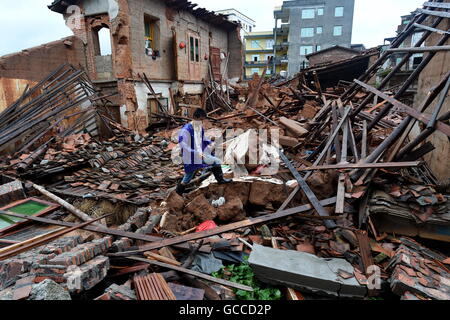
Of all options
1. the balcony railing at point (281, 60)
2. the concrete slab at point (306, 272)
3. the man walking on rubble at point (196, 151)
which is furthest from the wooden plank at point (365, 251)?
the balcony railing at point (281, 60)

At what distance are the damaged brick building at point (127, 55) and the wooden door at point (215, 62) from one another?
2001 millimetres

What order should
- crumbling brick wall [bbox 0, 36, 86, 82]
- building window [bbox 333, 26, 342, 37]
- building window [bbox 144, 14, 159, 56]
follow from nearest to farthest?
1. crumbling brick wall [bbox 0, 36, 86, 82]
2. building window [bbox 144, 14, 159, 56]
3. building window [bbox 333, 26, 342, 37]

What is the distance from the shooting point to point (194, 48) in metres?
15.2

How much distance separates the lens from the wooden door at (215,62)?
16953 mm

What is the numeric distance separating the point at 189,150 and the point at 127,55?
27.4 feet

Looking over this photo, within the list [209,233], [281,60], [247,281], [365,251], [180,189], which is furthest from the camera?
[281,60]

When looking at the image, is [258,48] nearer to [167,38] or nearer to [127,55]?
[167,38]

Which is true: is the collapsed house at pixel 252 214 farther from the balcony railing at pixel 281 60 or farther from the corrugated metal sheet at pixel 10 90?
the balcony railing at pixel 281 60

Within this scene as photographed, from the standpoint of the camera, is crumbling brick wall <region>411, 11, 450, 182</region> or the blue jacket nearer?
crumbling brick wall <region>411, 11, 450, 182</region>

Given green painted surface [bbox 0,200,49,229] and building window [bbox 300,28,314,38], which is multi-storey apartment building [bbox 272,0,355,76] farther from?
green painted surface [bbox 0,200,49,229]

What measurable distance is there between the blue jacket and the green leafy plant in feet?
7.71

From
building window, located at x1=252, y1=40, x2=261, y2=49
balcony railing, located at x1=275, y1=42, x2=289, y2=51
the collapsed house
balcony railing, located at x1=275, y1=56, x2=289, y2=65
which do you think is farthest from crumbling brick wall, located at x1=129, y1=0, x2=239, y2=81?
building window, located at x1=252, y1=40, x2=261, y2=49

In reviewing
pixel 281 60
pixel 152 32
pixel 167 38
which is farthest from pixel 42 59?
pixel 281 60

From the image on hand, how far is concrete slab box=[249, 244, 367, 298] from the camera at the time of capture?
8.57 ft
